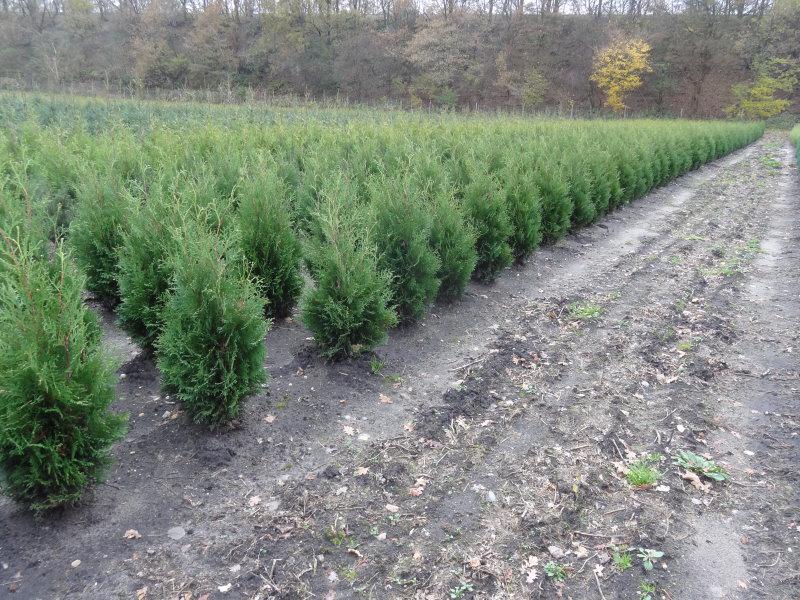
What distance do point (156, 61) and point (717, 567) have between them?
5323 centimetres

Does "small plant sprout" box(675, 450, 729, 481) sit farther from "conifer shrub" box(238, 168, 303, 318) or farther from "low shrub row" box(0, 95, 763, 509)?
"conifer shrub" box(238, 168, 303, 318)

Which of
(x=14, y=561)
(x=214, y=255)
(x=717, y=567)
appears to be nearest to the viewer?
(x=14, y=561)

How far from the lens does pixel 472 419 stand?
182 inches

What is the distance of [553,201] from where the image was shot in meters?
9.81

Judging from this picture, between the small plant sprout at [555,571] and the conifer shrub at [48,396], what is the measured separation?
2.71m

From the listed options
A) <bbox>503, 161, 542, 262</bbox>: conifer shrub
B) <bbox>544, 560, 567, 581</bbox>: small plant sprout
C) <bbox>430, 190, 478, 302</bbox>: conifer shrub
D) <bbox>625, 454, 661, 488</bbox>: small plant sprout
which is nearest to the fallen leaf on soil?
<bbox>625, 454, 661, 488</bbox>: small plant sprout

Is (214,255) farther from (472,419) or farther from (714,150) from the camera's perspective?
(714,150)

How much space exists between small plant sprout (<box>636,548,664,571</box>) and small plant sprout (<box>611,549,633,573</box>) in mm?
68

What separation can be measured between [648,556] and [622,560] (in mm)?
186

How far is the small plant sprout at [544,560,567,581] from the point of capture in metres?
3.12

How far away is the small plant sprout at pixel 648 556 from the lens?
3188mm

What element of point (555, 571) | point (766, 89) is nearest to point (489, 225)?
point (555, 571)

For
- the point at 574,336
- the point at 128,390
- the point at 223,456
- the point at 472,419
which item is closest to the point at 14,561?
the point at 223,456

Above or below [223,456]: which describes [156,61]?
above
